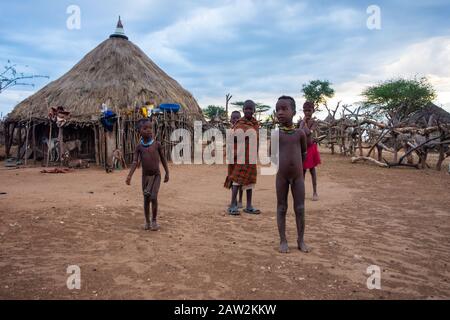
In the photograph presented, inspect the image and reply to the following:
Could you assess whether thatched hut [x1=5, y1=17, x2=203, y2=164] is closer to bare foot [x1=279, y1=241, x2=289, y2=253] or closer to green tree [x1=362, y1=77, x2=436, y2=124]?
bare foot [x1=279, y1=241, x2=289, y2=253]

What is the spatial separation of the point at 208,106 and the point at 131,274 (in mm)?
40170

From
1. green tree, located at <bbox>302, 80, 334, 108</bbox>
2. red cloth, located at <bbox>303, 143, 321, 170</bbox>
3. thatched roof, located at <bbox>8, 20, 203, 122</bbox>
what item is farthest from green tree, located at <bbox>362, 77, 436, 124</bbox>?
red cloth, located at <bbox>303, 143, 321, 170</bbox>

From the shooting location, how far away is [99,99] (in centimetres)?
1257

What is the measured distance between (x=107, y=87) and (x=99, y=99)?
0.68 meters

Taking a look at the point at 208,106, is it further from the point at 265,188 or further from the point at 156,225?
the point at 156,225

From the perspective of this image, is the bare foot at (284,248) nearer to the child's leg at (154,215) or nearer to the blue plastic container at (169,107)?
the child's leg at (154,215)

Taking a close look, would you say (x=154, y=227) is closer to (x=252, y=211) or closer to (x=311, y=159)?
(x=252, y=211)

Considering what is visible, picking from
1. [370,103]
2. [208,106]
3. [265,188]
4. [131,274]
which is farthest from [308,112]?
[208,106]

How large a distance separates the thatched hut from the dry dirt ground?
523 centimetres

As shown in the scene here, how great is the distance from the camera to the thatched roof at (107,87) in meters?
12.6

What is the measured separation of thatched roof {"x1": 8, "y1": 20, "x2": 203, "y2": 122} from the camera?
1258 cm

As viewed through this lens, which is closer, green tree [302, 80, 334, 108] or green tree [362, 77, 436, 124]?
green tree [362, 77, 436, 124]

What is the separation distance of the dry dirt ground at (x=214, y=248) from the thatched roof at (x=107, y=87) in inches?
259

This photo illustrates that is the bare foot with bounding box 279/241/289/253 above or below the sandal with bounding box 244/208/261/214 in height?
below
